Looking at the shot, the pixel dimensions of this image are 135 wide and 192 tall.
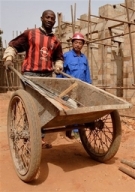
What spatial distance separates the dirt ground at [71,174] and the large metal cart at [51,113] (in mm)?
127

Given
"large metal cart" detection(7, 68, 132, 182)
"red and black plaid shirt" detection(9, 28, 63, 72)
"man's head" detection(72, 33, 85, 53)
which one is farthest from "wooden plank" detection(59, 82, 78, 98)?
"man's head" detection(72, 33, 85, 53)

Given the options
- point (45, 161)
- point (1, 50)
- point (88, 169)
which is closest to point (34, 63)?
point (45, 161)

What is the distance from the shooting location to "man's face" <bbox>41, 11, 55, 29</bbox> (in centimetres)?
337

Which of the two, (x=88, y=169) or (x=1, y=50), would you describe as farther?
(x=1, y=50)

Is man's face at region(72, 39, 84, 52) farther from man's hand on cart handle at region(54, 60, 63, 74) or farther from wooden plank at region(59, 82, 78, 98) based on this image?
wooden plank at region(59, 82, 78, 98)

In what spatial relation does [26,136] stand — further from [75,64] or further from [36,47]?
[75,64]

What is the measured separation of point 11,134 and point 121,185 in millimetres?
1446

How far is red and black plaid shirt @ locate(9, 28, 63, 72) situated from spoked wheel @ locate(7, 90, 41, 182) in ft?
2.38

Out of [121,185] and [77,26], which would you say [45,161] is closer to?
[121,185]

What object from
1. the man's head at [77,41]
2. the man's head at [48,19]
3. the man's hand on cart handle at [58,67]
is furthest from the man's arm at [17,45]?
the man's head at [77,41]

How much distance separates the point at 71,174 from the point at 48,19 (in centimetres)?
207

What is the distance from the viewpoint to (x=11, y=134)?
10.2ft

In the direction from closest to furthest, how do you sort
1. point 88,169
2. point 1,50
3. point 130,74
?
1. point 88,169
2. point 130,74
3. point 1,50

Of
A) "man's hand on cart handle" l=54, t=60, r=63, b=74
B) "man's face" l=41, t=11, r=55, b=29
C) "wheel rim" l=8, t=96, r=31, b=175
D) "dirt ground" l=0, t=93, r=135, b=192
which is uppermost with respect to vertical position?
"man's face" l=41, t=11, r=55, b=29
